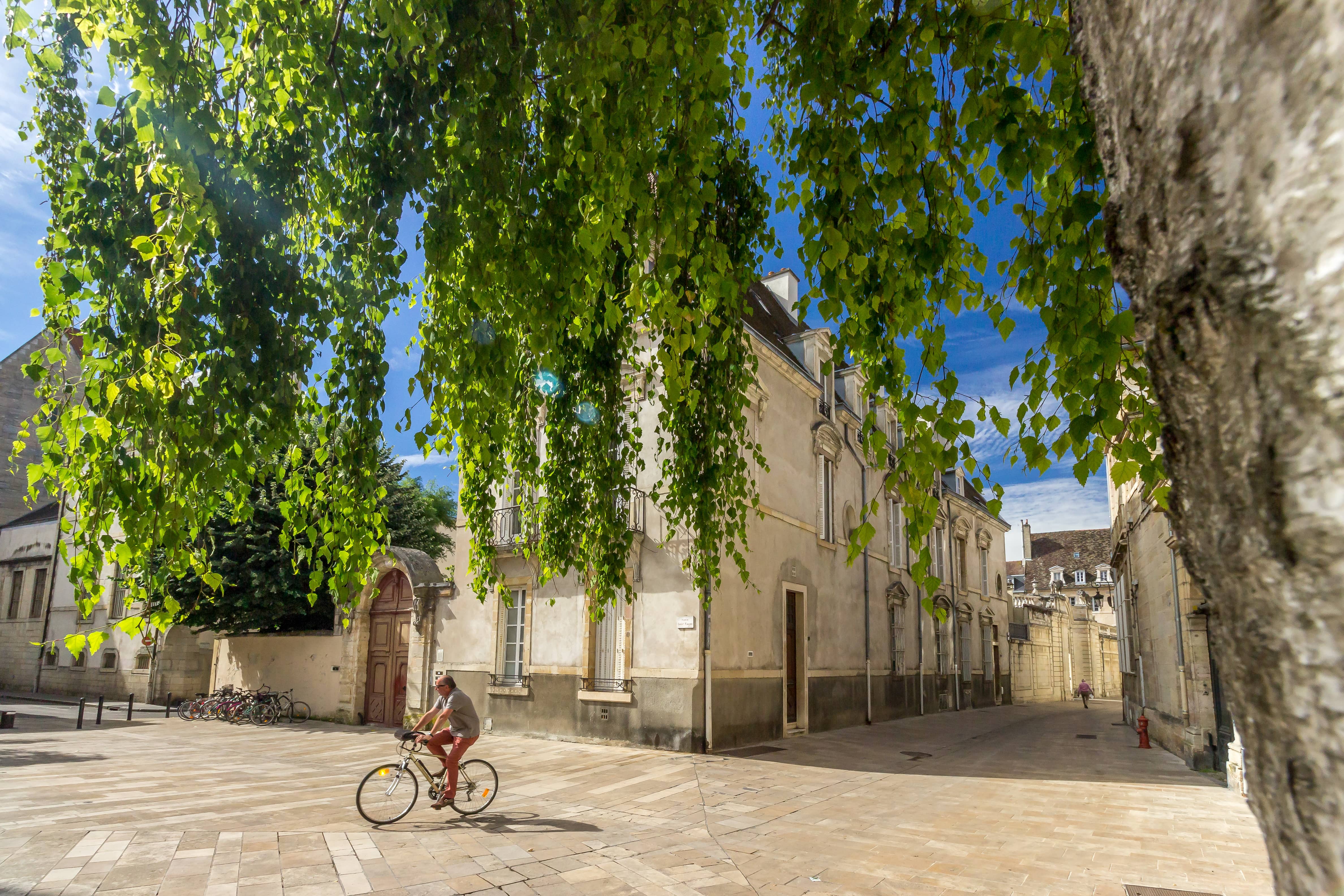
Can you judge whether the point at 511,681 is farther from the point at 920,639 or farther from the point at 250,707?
the point at 920,639

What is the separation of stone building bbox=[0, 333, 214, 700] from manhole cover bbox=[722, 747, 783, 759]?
1877cm

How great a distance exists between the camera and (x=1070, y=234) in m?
2.84

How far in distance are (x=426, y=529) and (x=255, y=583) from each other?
7894mm

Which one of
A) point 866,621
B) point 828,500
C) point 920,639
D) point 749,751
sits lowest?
point 749,751

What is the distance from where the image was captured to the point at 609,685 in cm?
1456

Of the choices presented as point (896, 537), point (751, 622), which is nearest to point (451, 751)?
point (751, 622)

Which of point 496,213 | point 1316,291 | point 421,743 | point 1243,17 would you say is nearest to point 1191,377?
point 1316,291

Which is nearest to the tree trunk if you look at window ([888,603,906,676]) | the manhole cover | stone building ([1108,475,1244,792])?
stone building ([1108,475,1244,792])

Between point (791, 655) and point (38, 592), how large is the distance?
30.0 meters

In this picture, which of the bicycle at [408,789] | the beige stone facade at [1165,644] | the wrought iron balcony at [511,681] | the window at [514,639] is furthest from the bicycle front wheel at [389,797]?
the beige stone facade at [1165,644]

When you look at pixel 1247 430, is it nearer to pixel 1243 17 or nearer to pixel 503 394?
pixel 1243 17

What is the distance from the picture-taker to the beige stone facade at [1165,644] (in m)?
12.4

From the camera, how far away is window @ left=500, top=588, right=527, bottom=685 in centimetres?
1612

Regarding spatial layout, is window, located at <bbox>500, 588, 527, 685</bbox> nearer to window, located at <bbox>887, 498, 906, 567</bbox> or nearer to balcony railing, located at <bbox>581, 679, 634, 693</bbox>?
balcony railing, located at <bbox>581, 679, 634, 693</bbox>
